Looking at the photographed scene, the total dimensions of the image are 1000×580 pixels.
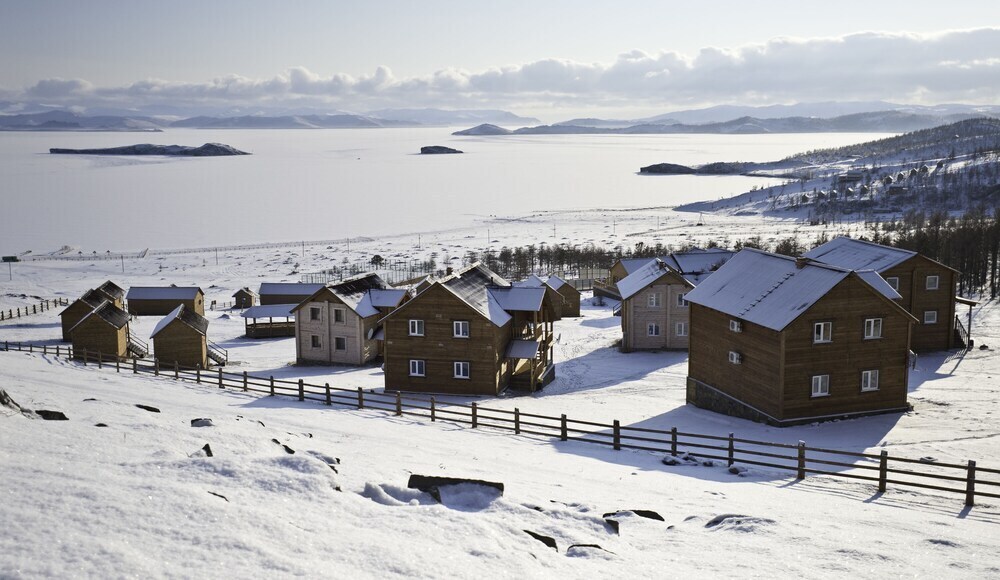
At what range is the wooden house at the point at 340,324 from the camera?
147 feet

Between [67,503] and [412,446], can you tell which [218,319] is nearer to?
[412,446]

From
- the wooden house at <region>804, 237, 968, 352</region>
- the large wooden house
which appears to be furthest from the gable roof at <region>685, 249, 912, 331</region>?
the wooden house at <region>804, 237, 968, 352</region>

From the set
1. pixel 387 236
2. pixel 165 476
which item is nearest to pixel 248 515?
pixel 165 476

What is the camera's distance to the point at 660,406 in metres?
33.3

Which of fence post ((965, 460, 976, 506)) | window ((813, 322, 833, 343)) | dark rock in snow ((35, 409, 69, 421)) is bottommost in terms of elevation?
fence post ((965, 460, 976, 506))

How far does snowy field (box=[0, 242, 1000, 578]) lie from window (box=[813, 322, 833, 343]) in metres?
3.26

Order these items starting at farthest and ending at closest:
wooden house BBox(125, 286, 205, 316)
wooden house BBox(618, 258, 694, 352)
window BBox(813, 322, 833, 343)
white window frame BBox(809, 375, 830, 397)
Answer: wooden house BBox(125, 286, 205, 316), wooden house BBox(618, 258, 694, 352), white window frame BBox(809, 375, 830, 397), window BBox(813, 322, 833, 343)

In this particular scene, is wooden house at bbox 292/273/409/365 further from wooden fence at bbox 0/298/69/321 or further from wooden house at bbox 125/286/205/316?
wooden fence at bbox 0/298/69/321

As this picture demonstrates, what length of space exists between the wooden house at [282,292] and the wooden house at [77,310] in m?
14.0

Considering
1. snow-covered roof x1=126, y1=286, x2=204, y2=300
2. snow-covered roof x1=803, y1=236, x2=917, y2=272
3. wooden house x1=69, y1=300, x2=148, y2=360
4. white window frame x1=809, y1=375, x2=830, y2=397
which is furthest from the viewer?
snow-covered roof x1=126, y1=286, x2=204, y2=300

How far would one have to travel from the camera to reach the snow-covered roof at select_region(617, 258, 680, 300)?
155ft

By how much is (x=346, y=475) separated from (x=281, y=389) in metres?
17.5

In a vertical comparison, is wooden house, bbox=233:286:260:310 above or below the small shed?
below

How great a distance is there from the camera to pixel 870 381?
29875 millimetres
